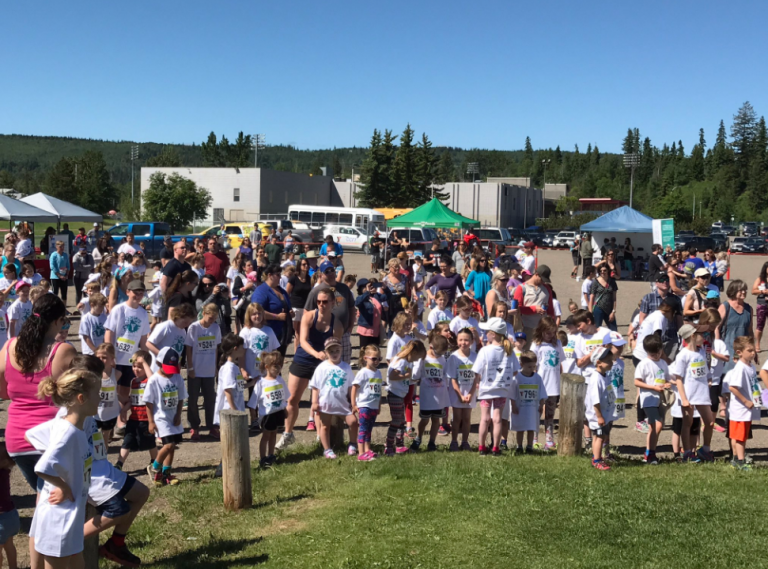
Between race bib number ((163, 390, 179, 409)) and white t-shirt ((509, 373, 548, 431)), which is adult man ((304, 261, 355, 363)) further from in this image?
white t-shirt ((509, 373, 548, 431))

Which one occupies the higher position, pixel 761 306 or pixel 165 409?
pixel 761 306

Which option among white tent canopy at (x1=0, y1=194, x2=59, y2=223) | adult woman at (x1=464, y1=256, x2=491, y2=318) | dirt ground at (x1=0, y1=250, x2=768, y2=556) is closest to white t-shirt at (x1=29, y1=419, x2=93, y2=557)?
dirt ground at (x1=0, y1=250, x2=768, y2=556)

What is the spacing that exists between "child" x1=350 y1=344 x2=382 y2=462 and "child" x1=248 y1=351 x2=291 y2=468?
739mm

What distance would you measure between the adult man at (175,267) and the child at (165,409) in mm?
3909

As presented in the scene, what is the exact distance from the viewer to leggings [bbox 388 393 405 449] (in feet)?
24.3

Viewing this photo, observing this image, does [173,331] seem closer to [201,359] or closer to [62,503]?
[201,359]

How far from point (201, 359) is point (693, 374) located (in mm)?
5459

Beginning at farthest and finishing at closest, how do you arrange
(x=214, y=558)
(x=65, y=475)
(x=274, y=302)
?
(x=274, y=302) → (x=214, y=558) → (x=65, y=475)

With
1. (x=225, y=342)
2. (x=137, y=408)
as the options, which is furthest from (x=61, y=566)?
(x=225, y=342)

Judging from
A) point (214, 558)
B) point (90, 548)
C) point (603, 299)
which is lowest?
point (214, 558)

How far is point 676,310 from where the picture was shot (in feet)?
34.1

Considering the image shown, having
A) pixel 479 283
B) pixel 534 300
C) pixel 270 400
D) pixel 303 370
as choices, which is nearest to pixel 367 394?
pixel 270 400

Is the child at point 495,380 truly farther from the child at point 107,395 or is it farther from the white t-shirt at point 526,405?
the child at point 107,395

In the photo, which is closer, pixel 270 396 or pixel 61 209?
pixel 270 396
